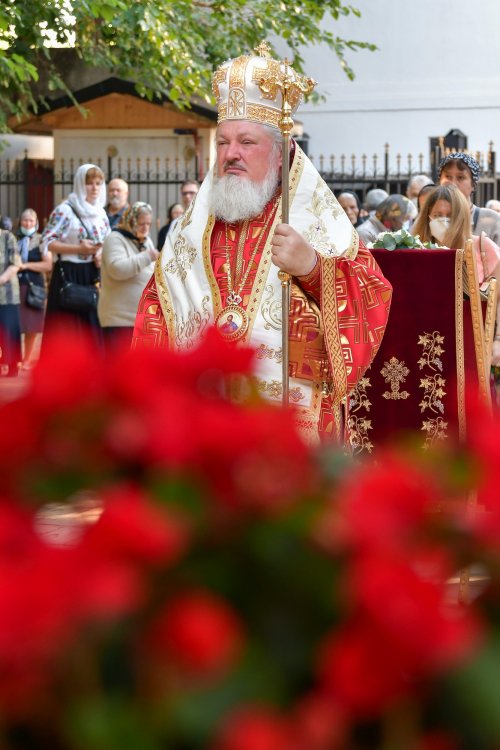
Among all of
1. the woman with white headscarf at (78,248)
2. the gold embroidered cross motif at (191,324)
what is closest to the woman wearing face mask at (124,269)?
the woman with white headscarf at (78,248)

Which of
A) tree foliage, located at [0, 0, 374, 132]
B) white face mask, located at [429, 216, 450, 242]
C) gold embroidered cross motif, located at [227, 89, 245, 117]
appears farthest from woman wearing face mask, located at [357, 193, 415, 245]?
gold embroidered cross motif, located at [227, 89, 245, 117]

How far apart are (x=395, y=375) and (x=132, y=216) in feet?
13.2

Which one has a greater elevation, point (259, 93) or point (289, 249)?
point (259, 93)

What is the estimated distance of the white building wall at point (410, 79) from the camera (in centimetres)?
2541

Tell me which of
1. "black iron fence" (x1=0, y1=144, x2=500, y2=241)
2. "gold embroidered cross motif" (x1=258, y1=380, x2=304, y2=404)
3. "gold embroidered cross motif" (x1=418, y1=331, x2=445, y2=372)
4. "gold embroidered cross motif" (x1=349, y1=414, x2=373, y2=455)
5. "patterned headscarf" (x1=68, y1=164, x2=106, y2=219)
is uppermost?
"black iron fence" (x1=0, y1=144, x2=500, y2=241)

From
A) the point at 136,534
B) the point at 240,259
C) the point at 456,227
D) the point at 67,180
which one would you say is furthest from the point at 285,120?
the point at 67,180

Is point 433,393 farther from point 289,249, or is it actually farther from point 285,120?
point 289,249

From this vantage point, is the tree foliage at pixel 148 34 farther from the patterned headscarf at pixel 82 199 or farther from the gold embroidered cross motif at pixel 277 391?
the gold embroidered cross motif at pixel 277 391

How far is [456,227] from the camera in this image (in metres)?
7.02

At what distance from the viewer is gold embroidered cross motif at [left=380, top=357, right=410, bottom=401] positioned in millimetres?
6355

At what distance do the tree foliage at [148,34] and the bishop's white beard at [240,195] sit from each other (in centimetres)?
642

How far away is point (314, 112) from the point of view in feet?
86.2

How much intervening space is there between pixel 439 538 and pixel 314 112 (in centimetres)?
2586

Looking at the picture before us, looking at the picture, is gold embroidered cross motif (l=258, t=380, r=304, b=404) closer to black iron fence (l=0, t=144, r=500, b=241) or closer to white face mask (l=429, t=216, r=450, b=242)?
white face mask (l=429, t=216, r=450, b=242)
